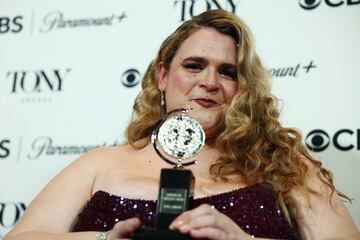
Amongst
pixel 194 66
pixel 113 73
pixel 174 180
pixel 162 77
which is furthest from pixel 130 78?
pixel 174 180

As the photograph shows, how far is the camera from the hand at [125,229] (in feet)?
3.93

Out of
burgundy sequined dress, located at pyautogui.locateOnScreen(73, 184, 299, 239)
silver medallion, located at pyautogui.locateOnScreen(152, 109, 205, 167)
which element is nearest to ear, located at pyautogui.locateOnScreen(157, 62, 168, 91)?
burgundy sequined dress, located at pyautogui.locateOnScreen(73, 184, 299, 239)

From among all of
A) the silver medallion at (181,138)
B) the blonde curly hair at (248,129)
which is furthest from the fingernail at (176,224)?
the blonde curly hair at (248,129)

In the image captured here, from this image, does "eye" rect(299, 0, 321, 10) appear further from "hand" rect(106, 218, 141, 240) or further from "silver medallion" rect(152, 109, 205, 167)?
"hand" rect(106, 218, 141, 240)

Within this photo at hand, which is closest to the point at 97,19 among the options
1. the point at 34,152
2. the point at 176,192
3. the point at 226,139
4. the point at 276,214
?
the point at 34,152

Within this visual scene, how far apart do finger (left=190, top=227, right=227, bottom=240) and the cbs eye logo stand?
103 cm

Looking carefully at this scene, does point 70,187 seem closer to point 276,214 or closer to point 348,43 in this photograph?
point 276,214

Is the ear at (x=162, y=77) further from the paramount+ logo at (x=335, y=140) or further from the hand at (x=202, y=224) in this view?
the hand at (x=202, y=224)

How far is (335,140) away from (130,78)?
65 cm

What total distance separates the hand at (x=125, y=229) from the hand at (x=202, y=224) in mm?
63

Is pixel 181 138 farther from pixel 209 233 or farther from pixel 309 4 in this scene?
pixel 309 4

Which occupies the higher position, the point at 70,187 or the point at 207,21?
the point at 207,21

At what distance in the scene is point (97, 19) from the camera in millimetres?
2287

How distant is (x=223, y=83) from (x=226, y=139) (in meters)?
0.16
